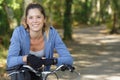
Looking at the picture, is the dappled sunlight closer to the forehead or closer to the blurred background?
the blurred background

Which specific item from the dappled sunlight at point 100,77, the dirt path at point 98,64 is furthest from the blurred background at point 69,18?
the dappled sunlight at point 100,77

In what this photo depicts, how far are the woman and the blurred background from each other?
0.23 meters

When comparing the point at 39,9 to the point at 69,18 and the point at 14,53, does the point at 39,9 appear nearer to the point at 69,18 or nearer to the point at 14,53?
the point at 14,53

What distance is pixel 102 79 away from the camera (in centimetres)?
1198

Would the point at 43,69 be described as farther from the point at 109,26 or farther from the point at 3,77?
the point at 109,26

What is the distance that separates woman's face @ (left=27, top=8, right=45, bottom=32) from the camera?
363 cm

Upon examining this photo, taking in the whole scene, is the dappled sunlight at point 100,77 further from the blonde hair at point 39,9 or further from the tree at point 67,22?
the tree at point 67,22

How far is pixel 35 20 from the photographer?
362 cm

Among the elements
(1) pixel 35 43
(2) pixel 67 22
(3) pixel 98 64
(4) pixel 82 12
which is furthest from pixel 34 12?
(4) pixel 82 12

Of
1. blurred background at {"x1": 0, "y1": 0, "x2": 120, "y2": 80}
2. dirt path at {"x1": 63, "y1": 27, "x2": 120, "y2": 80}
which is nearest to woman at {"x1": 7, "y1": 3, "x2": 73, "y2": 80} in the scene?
blurred background at {"x1": 0, "y1": 0, "x2": 120, "y2": 80}

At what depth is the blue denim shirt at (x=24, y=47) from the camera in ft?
11.7

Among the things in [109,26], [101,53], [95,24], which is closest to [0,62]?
[101,53]

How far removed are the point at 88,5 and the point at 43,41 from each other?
5085 cm

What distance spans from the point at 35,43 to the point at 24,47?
0.34 feet
